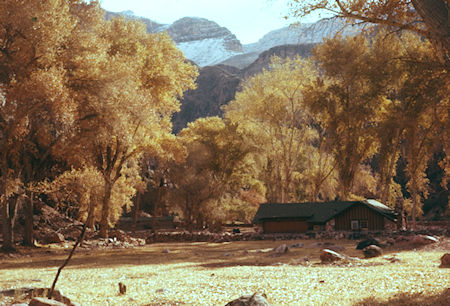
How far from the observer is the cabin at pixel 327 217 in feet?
123

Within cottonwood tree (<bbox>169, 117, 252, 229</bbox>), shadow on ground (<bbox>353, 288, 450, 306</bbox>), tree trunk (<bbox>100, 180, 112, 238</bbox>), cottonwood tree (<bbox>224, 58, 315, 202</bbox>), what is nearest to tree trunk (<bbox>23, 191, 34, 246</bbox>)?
tree trunk (<bbox>100, 180, 112, 238</bbox>)

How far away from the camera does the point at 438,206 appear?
218 ft

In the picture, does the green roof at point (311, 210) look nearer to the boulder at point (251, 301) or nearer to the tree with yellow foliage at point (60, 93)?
the tree with yellow foliage at point (60, 93)

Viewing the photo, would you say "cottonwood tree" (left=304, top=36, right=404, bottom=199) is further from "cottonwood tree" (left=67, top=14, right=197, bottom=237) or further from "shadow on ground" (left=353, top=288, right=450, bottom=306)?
"shadow on ground" (left=353, top=288, right=450, bottom=306)

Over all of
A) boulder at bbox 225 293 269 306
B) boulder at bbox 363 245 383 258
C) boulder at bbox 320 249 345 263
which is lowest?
boulder at bbox 363 245 383 258

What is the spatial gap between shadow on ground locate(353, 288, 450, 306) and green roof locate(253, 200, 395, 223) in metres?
30.2

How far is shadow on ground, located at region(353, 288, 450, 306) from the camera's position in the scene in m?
7.52

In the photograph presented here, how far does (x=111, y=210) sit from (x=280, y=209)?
651 inches

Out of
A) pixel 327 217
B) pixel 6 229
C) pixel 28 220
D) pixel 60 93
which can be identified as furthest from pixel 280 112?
pixel 6 229

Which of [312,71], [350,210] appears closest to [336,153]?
[350,210]

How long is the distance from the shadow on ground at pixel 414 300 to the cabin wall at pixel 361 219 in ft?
100

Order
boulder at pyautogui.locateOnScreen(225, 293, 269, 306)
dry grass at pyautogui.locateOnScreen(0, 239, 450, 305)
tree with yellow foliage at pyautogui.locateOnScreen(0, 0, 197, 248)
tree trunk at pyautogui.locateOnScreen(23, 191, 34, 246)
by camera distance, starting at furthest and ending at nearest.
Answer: tree trunk at pyautogui.locateOnScreen(23, 191, 34, 246)
tree with yellow foliage at pyautogui.locateOnScreen(0, 0, 197, 248)
dry grass at pyautogui.locateOnScreen(0, 239, 450, 305)
boulder at pyautogui.locateOnScreen(225, 293, 269, 306)

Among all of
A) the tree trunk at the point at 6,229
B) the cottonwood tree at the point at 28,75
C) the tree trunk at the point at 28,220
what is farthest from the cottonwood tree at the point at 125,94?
the tree trunk at the point at 6,229

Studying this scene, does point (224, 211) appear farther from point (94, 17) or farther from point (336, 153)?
point (94, 17)
